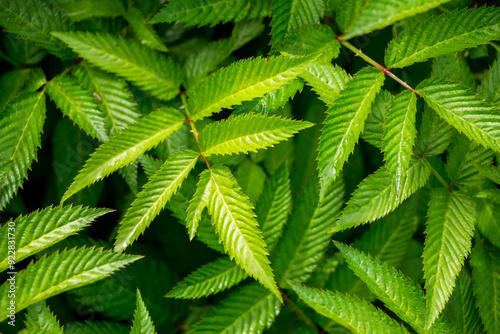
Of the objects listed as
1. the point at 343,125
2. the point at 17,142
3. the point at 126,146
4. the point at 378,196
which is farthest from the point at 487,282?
the point at 17,142

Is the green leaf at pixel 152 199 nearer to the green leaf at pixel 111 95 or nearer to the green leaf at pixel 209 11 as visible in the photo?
the green leaf at pixel 111 95

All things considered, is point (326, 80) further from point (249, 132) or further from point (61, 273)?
point (61, 273)

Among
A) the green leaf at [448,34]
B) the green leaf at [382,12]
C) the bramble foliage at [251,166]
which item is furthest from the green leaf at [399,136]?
the green leaf at [382,12]

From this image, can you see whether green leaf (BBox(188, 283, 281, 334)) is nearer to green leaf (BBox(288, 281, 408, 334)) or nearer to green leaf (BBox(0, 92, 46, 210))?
green leaf (BBox(288, 281, 408, 334))

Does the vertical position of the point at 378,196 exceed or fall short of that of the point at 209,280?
it exceeds it

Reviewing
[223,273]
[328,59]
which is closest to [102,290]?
[223,273]
